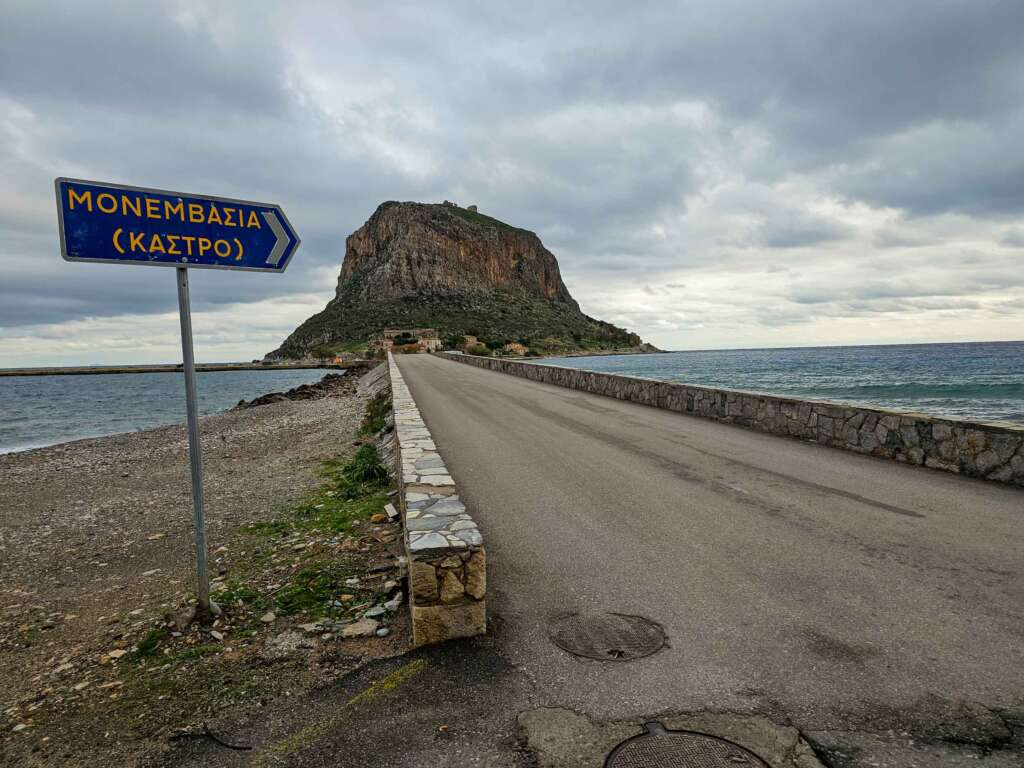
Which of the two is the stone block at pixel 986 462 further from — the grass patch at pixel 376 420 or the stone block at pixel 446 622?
the grass patch at pixel 376 420

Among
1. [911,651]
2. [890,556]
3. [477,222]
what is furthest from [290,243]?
[477,222]

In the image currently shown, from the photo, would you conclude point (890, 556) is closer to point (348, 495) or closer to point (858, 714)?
point (858, 714)

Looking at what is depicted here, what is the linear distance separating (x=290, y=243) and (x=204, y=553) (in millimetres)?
2349

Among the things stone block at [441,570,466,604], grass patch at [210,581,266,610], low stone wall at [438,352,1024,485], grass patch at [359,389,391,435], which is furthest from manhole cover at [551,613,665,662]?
grass patch at [359,389,391,435]

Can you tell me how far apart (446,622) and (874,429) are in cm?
797

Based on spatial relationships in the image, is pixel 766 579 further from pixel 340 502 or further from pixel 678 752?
pixel 340 502

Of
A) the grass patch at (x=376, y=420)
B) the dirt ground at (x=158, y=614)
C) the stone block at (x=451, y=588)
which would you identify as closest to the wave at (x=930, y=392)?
the grass patch at (x=376, y=420)

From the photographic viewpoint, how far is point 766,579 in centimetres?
434

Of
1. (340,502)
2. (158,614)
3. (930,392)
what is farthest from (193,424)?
(930,392)

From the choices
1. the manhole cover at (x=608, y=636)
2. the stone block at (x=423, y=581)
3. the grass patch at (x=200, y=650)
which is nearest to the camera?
the manhole cover at (x=608, y=636)

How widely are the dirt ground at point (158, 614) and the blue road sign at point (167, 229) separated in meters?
2.56

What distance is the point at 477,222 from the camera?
582ft

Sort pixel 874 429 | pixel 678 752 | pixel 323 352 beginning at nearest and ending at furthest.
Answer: pixel 678 752 < pixel 874 429 < pixel 323 352

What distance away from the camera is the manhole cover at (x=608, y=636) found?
11.0ft
